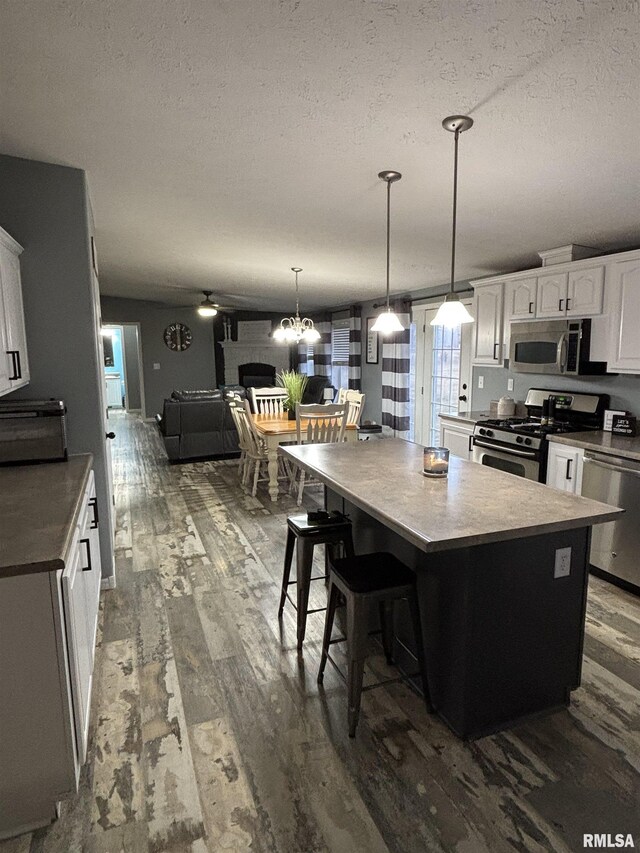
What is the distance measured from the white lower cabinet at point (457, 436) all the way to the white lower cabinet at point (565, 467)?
91cm

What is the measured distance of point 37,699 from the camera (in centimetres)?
152

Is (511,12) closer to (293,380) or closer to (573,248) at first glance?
(573,248)

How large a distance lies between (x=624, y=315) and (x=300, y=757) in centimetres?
318

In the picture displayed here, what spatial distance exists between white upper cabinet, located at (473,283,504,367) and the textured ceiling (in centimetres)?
73

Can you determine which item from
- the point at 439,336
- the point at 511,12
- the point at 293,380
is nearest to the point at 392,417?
the point at 439,336

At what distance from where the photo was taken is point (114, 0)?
138 cm

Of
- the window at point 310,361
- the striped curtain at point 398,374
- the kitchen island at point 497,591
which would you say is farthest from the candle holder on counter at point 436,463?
the window at point 310,361

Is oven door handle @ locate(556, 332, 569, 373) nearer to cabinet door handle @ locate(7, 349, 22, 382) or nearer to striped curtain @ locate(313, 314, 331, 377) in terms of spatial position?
cabinet door handle @ locate(7, 349, 22, 382)

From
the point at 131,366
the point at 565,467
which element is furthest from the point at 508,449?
the point at 131,366

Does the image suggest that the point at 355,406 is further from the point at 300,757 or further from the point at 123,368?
the point at 123,368

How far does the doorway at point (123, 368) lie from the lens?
11.4 m

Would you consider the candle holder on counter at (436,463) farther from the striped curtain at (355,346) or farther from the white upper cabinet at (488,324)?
the striped curtain at (355,346)

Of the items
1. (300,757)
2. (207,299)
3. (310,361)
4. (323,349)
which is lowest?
(300,757)

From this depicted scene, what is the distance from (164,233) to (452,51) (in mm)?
3184
